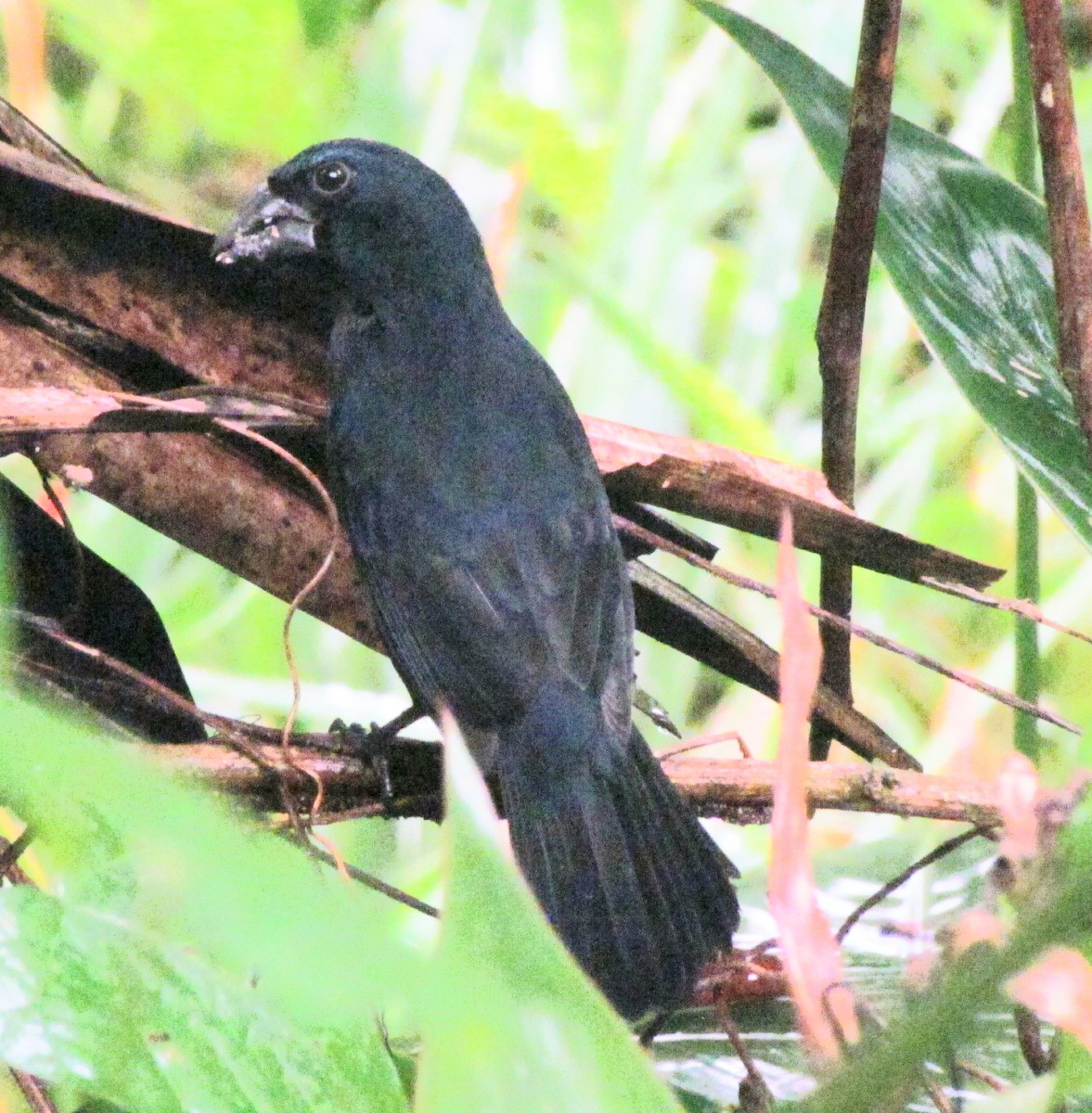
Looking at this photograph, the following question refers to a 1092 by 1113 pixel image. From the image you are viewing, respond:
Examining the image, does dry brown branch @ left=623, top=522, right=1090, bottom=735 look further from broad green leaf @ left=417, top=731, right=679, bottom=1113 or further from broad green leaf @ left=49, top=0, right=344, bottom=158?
broad green leaf @ left=49, top=0, right=344, bottom=158

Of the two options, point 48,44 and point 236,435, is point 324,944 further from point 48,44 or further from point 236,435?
point 48,44

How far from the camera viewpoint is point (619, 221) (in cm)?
297

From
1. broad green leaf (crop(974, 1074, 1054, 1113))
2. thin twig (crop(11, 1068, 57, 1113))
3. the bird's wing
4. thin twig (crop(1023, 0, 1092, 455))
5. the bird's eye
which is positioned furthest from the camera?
the bird's eye

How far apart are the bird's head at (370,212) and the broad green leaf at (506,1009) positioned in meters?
2.05

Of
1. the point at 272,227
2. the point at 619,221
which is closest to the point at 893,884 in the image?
the point at 272,227

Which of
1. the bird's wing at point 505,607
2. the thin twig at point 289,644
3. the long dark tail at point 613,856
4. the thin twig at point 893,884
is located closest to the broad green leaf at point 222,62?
the bird's wing at point 505,607

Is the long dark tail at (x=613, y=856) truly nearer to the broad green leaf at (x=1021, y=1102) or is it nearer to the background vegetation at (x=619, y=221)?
the background vegetation at (x=619, y=221)

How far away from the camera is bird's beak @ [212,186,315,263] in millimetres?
2150

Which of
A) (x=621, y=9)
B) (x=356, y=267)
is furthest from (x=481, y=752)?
(x=621, y=9)

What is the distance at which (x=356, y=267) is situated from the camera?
8.25ft

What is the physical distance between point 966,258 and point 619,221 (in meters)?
1.39

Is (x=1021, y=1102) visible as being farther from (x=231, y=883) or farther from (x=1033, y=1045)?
(x=1033, y=1045)

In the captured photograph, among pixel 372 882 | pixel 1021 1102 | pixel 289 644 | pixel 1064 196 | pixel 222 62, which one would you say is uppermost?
pixel 1064 196

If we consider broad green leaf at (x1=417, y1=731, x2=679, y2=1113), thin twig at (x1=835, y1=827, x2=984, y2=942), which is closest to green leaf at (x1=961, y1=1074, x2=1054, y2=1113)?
broad green leaf at (x1=417, y1=731, x2=679, y2=1113)
